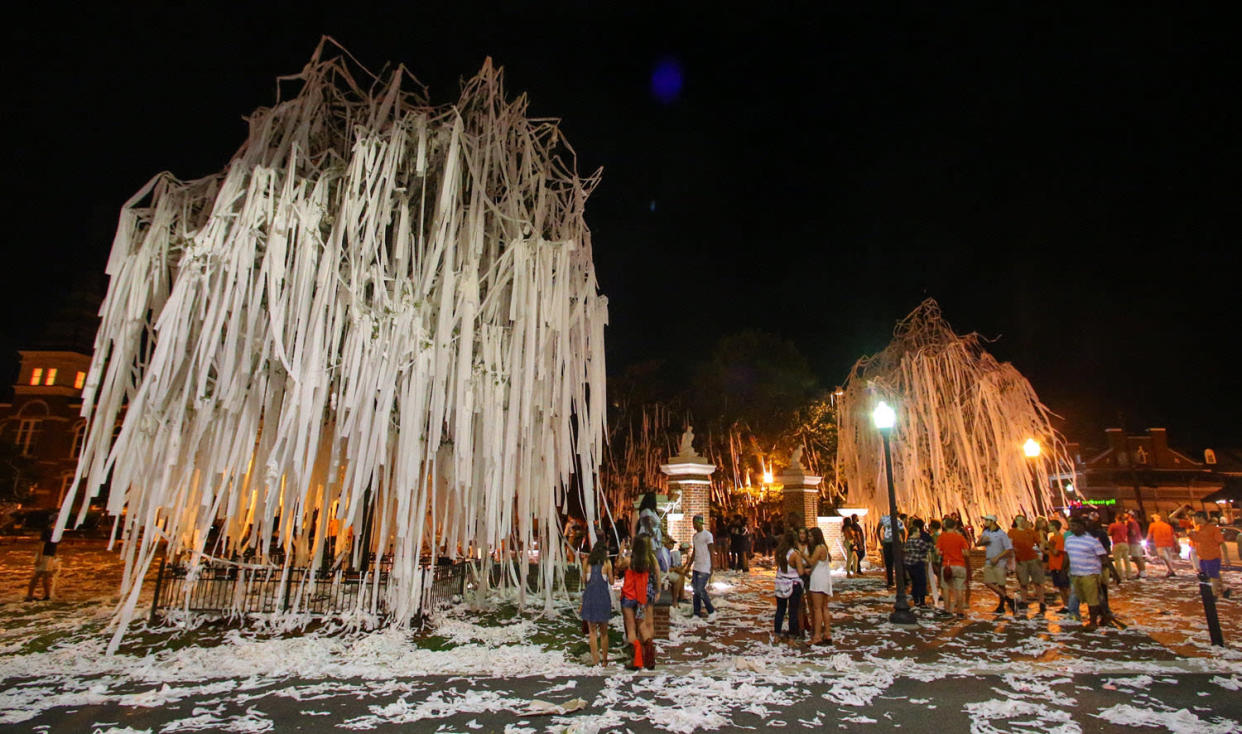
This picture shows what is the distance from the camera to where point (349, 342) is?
7086 millimetres

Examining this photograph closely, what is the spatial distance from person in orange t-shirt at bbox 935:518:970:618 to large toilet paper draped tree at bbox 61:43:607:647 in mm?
6831

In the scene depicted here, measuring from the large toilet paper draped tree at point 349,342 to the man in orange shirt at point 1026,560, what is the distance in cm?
839

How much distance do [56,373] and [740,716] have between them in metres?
63.8

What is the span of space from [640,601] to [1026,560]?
8149 millimetres

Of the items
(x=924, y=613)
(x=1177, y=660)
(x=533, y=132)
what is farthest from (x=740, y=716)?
(x=533, y=132)

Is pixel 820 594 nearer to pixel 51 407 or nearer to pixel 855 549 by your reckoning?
pixel 855 549

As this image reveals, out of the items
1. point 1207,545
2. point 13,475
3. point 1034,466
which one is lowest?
point 1207,545

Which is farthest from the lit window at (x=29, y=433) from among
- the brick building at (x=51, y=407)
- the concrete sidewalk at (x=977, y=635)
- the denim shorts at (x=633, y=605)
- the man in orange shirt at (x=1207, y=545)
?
the man in orange shirt at (x=1207, y=545)

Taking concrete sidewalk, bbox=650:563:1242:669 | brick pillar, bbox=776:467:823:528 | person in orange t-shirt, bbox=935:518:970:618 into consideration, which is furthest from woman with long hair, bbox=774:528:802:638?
brick pillar, bbox=776:467:823:528

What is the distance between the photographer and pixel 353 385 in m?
6.77

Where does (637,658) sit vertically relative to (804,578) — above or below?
below

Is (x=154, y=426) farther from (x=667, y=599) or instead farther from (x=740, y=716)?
(x=740, y=716)

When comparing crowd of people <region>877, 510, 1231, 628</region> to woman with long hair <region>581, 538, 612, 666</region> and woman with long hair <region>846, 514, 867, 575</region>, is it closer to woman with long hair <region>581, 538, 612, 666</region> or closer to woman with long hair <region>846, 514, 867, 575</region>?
woman with long hair <region>846, 514, 867, 575</region>

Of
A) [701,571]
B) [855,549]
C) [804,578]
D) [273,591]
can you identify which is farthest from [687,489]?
[273,591]
